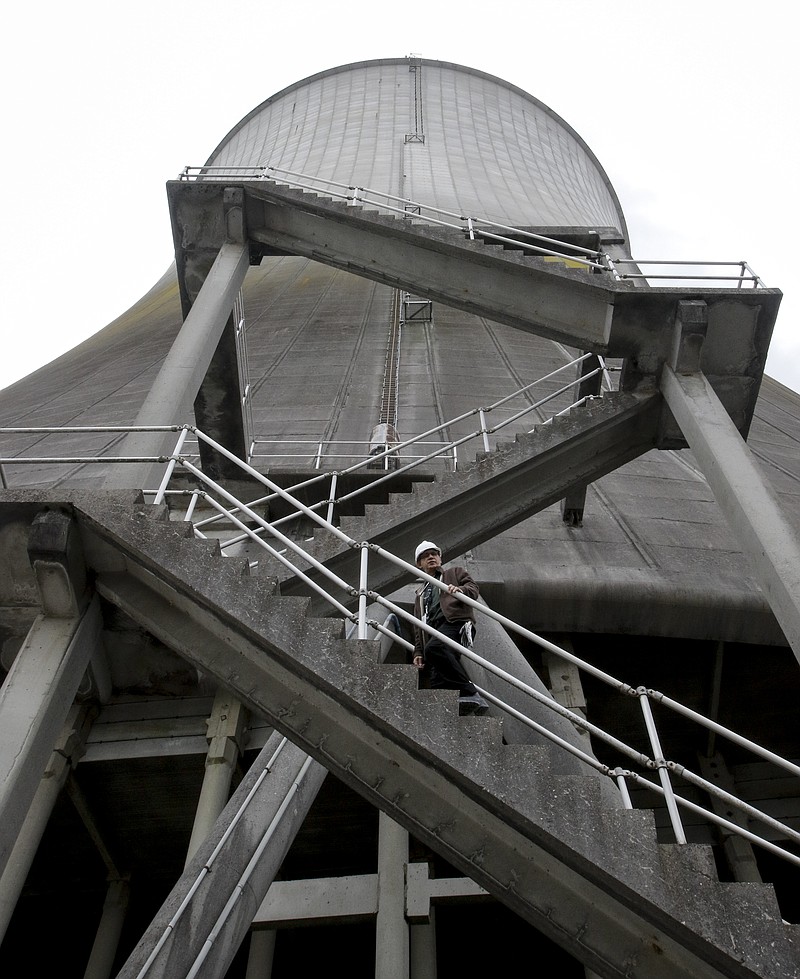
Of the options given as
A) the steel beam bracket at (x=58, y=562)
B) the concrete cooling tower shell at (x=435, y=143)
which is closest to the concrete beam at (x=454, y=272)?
the steel beam bracket at (x=58, y=562)

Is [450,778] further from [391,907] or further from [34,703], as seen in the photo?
[391,907]

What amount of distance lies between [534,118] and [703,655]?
23.3 metres

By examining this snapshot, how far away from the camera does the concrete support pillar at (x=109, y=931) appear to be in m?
7.84

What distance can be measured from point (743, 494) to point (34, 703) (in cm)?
412

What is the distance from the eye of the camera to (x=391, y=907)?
6.87m

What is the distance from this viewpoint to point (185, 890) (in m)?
5.26

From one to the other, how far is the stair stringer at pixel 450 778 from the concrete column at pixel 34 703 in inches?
12.0

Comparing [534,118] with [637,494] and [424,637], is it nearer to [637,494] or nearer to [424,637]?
[637,494]

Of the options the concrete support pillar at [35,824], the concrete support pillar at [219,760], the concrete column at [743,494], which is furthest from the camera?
the concrete support pillar at [219,760]

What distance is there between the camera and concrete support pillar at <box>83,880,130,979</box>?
25.7 ft

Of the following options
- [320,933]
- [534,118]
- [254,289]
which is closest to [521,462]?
[320,933]

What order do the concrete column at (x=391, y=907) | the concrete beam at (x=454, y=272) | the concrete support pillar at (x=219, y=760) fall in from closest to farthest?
the concrete column at (x=391, y=907) → the concrete support pillar at (x=219, y=760) → the concrete beam at (x=454, y=272)

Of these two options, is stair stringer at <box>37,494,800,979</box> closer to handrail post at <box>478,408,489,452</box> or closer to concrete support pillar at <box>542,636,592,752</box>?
handrail post at <box>478,408,489,452</box>

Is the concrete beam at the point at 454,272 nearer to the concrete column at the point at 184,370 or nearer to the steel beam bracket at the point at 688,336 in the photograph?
the steel beam bracket at the point at 688,336
